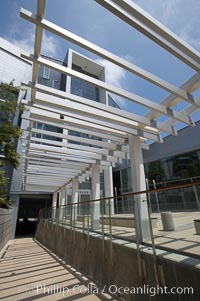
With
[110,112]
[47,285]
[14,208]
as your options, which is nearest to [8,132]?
[110,112]

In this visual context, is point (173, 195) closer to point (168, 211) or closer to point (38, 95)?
point (168, 211)

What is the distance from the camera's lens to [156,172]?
51.3ft

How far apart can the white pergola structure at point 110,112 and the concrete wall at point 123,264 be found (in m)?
0.49

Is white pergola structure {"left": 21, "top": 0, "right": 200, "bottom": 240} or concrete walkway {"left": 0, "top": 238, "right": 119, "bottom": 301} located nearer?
white pergola structure {"left": 21, "top": 0, "right": 200, "bottom": 240}

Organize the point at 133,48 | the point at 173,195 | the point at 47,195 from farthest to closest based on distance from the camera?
the point at 47,195 → the point at 133,48 → the point at 173,195

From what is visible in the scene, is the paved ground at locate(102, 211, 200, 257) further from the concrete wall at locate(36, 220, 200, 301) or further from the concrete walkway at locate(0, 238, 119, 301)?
the concrete walkway at locate(0, 238, 119, 301)

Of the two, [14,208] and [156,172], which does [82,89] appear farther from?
[14,208]

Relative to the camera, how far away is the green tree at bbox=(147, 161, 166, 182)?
15358mm

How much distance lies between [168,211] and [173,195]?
1.30ft

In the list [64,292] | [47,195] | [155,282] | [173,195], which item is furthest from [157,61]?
[47,195]

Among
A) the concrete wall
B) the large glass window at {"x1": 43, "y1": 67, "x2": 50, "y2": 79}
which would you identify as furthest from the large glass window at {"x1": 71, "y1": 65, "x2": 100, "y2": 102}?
the concrete wall

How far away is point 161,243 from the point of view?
9.34ft

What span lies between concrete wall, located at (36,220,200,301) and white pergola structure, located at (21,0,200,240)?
0.49m

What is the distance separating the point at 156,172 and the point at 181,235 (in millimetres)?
13427
